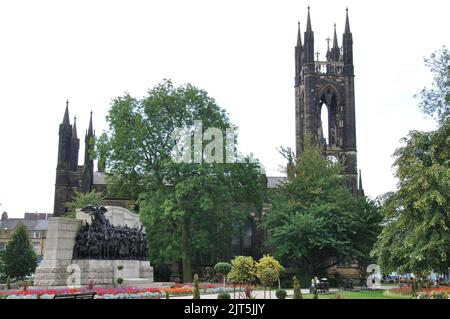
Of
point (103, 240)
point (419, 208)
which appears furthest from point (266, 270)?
point (103, 240)

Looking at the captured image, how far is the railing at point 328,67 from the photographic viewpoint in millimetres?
77125

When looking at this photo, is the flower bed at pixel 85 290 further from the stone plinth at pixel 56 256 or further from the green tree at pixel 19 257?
the green tree at pixel 19 257

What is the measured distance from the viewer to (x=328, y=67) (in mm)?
77438

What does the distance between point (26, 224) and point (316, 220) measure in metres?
66.6

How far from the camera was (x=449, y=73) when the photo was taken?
1204 inches

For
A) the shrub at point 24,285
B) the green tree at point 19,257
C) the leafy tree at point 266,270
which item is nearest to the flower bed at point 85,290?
the shrub at point 24,285

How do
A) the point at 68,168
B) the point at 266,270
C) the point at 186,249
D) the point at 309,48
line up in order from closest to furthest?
the point at 266,270 → the point at 186,249 → the point at 68,168 → the point at 309,48

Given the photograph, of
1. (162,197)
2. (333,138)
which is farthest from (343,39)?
(162,197)

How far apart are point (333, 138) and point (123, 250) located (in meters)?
51.0

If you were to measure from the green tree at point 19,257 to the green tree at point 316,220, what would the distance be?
2698cm

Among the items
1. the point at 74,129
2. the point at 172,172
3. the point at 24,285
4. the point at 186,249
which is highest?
the point at 74,129

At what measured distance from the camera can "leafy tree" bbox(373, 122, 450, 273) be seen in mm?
26297

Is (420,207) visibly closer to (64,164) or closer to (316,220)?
(316,220)
